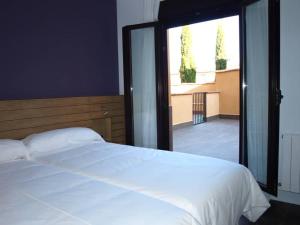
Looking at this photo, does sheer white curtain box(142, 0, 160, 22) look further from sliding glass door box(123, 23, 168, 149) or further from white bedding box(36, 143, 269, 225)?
white bedding box(36, 143, 269, 225)

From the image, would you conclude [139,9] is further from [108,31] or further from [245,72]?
[245,72]

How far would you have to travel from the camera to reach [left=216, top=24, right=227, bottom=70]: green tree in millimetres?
9242

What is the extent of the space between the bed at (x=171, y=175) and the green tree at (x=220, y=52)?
307 inches

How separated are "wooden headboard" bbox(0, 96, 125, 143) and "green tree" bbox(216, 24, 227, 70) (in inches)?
264

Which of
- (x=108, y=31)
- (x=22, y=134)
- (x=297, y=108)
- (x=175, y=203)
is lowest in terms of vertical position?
(x=175, y=203)

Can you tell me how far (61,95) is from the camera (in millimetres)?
3072

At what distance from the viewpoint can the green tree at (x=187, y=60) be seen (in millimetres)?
8750

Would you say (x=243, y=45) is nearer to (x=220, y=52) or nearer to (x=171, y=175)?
(x=171, y=175)

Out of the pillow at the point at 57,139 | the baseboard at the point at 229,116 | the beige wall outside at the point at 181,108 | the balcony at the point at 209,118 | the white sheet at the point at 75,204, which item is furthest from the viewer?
the baseboard at the point at 229,116

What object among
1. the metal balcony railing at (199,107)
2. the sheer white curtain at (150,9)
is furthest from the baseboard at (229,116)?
the sheer white curtain at (150,9)

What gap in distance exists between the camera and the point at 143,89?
3.71 metres

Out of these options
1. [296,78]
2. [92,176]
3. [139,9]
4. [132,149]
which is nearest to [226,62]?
[139,9]

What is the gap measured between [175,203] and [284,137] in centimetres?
169

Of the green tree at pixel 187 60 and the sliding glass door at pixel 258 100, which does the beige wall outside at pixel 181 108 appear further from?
the sliding glass door at pixel 258 100
